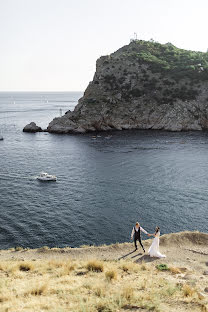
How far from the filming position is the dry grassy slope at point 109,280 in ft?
49.3

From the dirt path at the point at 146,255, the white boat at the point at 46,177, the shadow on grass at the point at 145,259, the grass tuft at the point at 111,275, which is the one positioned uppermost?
the white boat at the point at 46,177

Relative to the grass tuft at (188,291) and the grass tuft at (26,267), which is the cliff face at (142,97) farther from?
the grass tuft at (188,291)

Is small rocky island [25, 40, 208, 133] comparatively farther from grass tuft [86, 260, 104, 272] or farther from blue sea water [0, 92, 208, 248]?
grass tuft [86, 260, 104, 272]

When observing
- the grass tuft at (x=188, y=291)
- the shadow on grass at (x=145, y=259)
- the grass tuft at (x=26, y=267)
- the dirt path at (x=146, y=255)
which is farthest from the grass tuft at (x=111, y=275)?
the grass tuft at (x=26, y=267)

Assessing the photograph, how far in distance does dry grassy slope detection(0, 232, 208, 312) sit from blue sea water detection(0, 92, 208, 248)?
287 inches

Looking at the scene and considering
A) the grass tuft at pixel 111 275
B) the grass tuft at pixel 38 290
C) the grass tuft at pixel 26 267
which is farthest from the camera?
→ the grass tuft at pixel 26 267

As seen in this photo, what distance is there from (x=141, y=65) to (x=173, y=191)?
3806 inches

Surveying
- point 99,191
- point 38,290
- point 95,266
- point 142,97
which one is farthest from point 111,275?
point 142,97

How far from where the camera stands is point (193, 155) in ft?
241

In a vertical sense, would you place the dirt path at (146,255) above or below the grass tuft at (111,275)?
below

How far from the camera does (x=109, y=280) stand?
1894 cm

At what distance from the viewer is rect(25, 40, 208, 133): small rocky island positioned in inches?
4333

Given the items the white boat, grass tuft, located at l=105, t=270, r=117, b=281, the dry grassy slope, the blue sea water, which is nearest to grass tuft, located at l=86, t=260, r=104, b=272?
the dry grassy slope

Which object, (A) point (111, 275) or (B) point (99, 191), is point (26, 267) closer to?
(A) point (111, 275)
